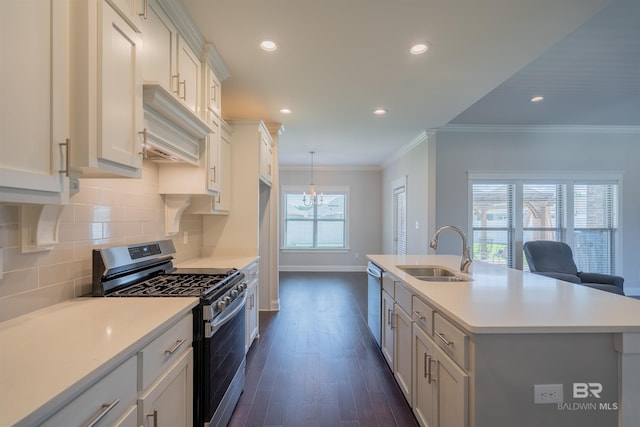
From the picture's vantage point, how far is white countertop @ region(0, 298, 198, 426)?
688 millimetres

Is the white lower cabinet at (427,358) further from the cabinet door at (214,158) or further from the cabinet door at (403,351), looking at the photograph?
the cabinet door at (214,158)

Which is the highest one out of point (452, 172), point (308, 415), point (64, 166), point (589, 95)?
point (589, 95)

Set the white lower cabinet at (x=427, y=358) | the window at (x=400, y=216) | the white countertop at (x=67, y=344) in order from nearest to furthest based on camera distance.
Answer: the white countertop at (x=67, y=344) → the white lower cabinet at (x=427, y=358) → the window at (x=400, y=216)

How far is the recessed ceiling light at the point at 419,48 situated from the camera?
2.15 meters

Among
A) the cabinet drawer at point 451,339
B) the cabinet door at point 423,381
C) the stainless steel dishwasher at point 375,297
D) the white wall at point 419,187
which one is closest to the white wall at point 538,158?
the white wall at point 419,187

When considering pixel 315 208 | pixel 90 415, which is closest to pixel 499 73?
pixel 90 415

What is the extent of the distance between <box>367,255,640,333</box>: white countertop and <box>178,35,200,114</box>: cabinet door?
1.92 meters

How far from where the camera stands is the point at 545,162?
482cm

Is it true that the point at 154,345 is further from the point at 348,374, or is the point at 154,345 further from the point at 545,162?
the point at 545,162

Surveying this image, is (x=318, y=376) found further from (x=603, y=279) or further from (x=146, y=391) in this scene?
(x=603, y=279)

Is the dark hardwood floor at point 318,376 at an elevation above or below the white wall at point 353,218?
below

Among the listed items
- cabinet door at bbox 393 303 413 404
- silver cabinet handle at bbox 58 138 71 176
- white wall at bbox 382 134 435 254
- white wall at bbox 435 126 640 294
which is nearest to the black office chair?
white wall at bbox 435 126 640 294

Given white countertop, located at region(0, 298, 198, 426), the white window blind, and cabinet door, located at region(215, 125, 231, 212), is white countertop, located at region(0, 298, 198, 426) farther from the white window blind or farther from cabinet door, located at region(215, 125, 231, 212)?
the white window blind

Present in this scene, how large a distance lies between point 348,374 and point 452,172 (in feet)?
11.8
